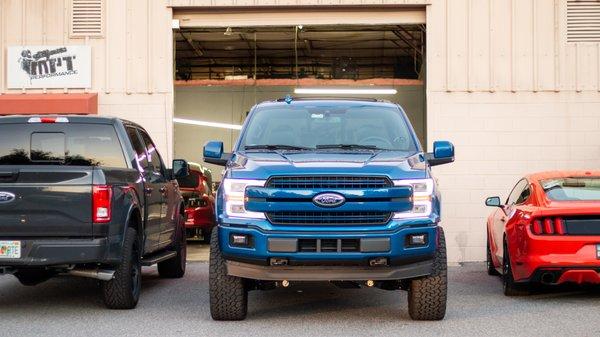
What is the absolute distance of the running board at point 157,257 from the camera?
36.2 feet

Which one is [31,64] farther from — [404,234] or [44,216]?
[404,234]

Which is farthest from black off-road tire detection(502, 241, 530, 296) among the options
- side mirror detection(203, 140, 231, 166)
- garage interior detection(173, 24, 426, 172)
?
garage interior detection(173, 24, 426, 172)

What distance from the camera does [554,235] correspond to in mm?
10242

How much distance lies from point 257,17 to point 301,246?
1008cm

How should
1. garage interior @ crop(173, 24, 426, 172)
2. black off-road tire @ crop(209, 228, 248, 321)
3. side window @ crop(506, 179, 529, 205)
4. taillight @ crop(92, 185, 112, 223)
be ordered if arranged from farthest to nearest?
garage interior @ crop(173, 24, 426, 172), side window @ crop(506, 179, 529, 205), taillight @ crop(92, 185, 112, 223), black off-road tire @ crop(209, 228, 248, 321)

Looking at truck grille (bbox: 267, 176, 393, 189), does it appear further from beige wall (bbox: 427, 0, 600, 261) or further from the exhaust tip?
beige wall (bbox: 427, 0, 600, 261)

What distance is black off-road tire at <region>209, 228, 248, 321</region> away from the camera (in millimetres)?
8945

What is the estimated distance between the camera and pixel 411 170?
8891 millimetres

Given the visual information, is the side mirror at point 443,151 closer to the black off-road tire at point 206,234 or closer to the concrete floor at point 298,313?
the concrete floor at point 298,313

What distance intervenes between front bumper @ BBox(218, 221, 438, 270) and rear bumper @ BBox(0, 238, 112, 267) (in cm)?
156

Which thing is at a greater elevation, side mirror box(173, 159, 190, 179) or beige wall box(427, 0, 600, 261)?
beige wall box(427, 0, 600, 261)

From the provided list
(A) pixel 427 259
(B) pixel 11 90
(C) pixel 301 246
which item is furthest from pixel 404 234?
(B) pixel 11 90

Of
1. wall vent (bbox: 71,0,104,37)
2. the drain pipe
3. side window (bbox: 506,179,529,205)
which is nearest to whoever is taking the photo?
the drain pipe

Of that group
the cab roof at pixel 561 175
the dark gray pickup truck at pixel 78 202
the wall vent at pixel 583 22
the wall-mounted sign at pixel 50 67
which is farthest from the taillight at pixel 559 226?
the wall-mounted sign at pixel 50 67
